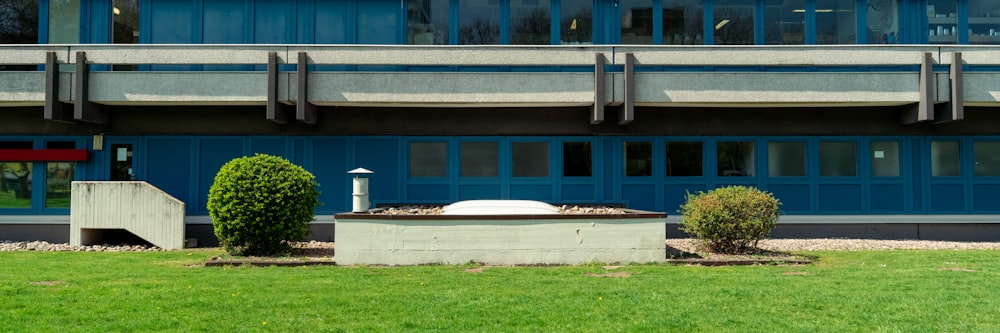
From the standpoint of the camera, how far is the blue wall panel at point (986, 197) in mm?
19609

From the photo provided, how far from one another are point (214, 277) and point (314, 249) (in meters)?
5.02

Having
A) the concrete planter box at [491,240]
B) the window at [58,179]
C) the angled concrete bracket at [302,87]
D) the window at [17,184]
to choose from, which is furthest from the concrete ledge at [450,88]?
the window at [17,184]

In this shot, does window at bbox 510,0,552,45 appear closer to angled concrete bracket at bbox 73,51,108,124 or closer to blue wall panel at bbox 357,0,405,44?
blue wall panel at bbox 357,0,405,44

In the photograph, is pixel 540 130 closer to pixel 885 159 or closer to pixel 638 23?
pixel 638 23

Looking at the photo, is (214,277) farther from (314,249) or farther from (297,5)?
(297,5)

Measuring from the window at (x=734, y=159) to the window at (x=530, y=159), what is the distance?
4.15 m

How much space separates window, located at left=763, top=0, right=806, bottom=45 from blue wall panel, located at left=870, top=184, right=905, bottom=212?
13.1 feet

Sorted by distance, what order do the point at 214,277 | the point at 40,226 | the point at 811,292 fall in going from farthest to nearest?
1. the point at 40,226
2. the point at 214,277
3. the point at 811,292

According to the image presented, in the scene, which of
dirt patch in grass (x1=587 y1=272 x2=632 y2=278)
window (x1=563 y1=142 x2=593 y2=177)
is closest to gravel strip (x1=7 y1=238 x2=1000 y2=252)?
window (x1=563 y1=142 x2=593 y2=177)

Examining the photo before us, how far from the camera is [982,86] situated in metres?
17.8

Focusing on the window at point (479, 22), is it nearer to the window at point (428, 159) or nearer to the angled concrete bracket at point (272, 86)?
the window at point (428, 159)

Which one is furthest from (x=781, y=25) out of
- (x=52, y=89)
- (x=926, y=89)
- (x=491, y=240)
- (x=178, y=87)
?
(x=52, y=89)

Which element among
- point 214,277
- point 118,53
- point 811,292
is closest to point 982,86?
point 811,292

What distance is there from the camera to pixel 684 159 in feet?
64.8
